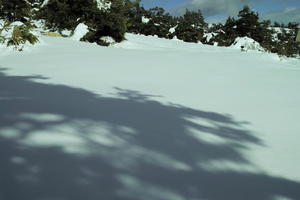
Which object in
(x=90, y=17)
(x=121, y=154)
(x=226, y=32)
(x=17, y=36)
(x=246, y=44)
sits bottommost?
(x=121, y=154)

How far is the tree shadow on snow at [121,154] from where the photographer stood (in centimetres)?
122

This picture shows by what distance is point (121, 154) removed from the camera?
1.51 m

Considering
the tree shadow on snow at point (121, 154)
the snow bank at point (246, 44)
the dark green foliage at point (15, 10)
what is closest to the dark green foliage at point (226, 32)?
the snow bank at point (246, 44)

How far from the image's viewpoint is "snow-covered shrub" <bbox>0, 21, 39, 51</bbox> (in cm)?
561

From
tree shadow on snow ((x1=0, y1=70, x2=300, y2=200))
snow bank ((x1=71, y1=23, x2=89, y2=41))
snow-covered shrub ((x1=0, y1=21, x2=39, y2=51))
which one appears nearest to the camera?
tree shadow on snow ((x1=0, y1=70, x2=300, y2=200))

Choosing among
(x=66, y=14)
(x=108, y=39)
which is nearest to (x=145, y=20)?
(x=66, y=14)

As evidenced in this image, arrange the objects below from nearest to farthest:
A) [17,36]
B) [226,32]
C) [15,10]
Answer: [17,36] < [15,10] < [226,32]

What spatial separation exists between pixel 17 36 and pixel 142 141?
203 inches

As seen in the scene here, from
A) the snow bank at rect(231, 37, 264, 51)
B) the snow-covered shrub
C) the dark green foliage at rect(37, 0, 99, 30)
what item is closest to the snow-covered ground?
the snow-covered shrub

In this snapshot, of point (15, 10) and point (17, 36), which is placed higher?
point (15, 10)

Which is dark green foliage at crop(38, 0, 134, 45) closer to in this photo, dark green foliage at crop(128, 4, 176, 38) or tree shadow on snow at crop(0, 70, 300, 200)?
tree shadow on snow at crop(0, 70, 300, 200)

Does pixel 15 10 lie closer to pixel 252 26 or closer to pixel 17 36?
pixel 17 36

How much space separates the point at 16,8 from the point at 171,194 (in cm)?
1697

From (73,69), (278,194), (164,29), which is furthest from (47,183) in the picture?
(164,29)
